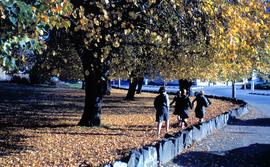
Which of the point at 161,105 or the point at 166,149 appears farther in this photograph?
the point at 161,105

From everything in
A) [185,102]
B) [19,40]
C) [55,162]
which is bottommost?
[55,162]

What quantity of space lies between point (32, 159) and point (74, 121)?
8.83 m

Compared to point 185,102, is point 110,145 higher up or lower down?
lower down

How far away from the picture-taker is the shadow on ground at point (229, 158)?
476 inches

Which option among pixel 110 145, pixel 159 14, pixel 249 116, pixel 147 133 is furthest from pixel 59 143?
pixel 249 116

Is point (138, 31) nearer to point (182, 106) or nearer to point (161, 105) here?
point (161, 105)

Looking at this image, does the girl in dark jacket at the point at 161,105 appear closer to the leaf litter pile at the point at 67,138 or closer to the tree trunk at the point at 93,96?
the leaf litter pile at the point at 67,138

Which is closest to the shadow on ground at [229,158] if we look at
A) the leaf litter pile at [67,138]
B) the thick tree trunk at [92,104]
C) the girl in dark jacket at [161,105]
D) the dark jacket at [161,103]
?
the leaf litter pile at [67,138]

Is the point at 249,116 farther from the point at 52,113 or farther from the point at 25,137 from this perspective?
the point at 25,137

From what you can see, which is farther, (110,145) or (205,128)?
(205,128)

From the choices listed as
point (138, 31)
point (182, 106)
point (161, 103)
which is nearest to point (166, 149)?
point (161, 103)

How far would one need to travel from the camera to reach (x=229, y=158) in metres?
12.8

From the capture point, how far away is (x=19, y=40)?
7.28m

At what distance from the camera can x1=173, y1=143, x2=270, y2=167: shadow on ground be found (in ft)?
39.7
